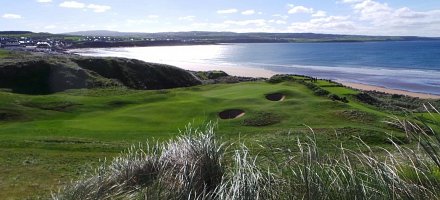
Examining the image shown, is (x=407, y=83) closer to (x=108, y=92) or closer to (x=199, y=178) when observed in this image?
(x=108, y=92)

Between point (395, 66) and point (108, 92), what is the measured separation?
82086 millimetres

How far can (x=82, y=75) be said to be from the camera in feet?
188

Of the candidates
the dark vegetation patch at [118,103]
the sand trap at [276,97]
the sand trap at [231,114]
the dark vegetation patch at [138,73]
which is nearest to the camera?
the sand trap at [231,114]

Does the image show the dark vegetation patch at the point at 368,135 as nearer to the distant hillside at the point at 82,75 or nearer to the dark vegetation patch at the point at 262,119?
the dark vegetation patch at the point at 262,119

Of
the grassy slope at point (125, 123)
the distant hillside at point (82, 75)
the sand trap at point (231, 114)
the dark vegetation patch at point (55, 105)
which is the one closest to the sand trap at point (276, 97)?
the grassy slope at point (125, 123)

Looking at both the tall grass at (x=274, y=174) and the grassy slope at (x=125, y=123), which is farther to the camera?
the grassy slope at (x=125, y=123)

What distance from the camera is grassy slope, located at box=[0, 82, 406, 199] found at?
19672 mm

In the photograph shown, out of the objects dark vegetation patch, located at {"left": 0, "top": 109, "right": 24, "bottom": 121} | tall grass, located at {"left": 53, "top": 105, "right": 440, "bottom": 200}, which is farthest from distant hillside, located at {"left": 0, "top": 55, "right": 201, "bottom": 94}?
tall grass, located at {"left": 53, "top": 105, "right": 440, "bottom": 200}

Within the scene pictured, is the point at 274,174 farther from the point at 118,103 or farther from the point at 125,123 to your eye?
the point at 118,103

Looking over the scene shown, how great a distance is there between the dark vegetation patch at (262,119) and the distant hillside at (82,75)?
2537 centimetres

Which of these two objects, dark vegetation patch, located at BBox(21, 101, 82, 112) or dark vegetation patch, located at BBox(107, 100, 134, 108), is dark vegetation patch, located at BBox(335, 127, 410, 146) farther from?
dark vegetation patch, located at BBox(21, 101, 82, 112)

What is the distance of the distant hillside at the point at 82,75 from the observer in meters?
53.9

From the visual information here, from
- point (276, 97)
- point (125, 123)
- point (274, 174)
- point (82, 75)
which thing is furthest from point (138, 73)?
point (274, 174)

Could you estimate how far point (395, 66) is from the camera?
114125mm
